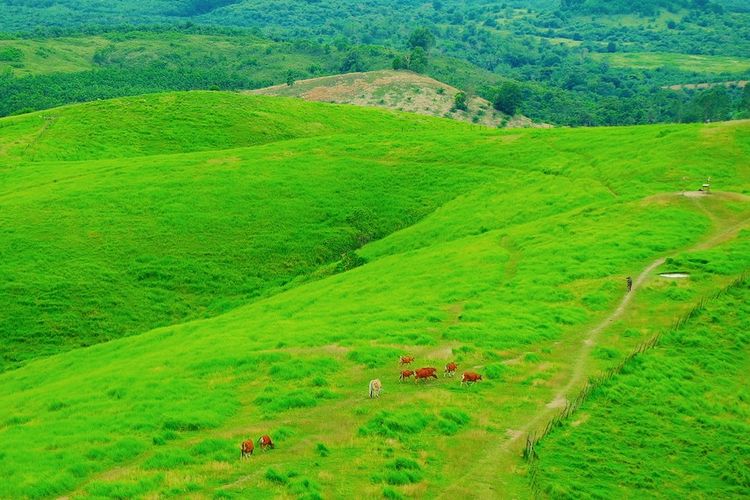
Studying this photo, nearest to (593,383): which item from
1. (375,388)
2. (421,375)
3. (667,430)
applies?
(667,430)

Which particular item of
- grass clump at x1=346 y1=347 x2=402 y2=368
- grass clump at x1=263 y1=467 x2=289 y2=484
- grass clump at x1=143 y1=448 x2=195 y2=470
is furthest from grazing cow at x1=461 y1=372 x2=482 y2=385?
grass clump at x1=143 y1=448 x2=195 y2=470

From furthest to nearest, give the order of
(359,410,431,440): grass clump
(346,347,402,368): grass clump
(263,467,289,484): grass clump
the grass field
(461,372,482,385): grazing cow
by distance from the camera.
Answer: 1. (346,347,402,368): grass clump
2. (461,372,482,385): grazing cow
3. (359,410,431,440): grass clump
4. the grass field
5. (263,467,289,484): grass clump

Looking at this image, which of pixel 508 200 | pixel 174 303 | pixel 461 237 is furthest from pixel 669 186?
pixel 174 303

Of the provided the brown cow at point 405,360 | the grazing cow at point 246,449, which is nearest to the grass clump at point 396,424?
the grazing cow at point 246,449

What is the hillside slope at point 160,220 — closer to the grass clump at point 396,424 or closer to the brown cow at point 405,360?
the brown cow at point 405,360

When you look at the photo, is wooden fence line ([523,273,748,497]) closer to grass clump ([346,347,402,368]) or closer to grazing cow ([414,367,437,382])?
grazing cow ([414,367,437,382])

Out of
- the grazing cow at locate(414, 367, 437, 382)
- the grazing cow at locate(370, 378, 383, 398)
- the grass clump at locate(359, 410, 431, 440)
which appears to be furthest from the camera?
the grazing cow at locate(414, 367, 437, 382)

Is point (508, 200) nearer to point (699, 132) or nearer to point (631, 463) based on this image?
point (699, 132)
